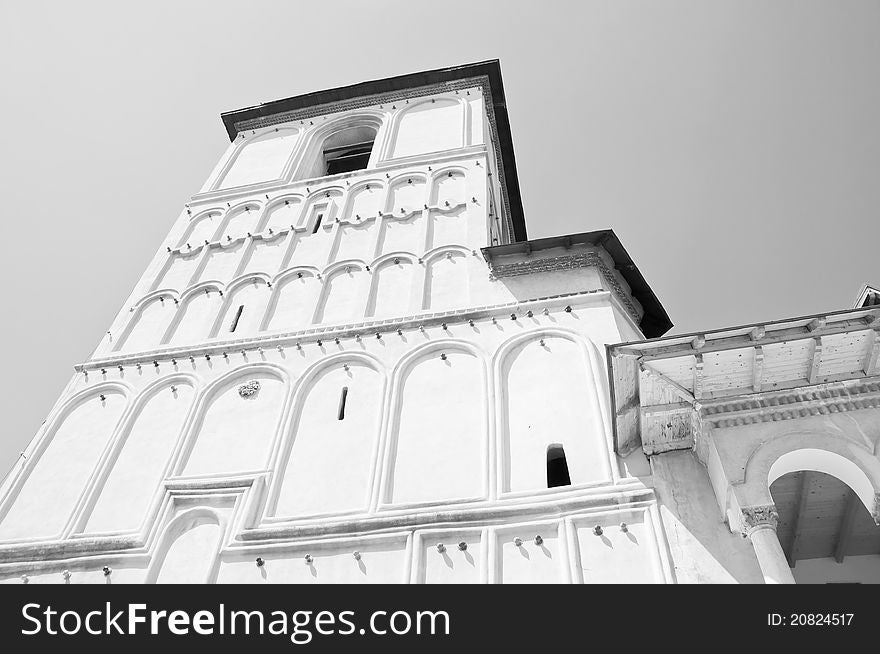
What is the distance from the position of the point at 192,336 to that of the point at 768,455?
7.18m

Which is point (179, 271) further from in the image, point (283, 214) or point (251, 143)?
point (251, 143)

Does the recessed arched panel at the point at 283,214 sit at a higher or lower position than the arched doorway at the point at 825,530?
higher

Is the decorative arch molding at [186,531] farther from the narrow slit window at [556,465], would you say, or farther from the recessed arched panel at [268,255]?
the recessed arched panel at [268,255]

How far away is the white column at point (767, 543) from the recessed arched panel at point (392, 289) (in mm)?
5030

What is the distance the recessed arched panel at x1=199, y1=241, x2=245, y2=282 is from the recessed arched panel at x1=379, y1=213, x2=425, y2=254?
225 cm

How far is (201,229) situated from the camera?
1317cm

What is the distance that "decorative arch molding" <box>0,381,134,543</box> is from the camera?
784 cm

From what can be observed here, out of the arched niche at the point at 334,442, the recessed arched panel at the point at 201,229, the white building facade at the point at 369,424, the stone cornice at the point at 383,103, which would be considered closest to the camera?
the white building facade at the point at 369,424

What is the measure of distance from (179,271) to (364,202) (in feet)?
10.4

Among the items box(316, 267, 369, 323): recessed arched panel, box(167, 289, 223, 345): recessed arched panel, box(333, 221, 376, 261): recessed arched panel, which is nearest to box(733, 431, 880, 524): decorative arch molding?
box(316, 267, 369, 323): recessed arched panel

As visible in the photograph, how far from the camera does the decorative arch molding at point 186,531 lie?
6.85 meters

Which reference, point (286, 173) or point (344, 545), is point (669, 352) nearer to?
point (344, 545)

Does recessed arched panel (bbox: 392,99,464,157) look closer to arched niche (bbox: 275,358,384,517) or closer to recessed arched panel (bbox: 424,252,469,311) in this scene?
recessed arched panel (bbox: 424,252,469,311)

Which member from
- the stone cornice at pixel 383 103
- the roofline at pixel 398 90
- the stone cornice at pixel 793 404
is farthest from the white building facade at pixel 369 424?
the roofline at pixel 398 90
